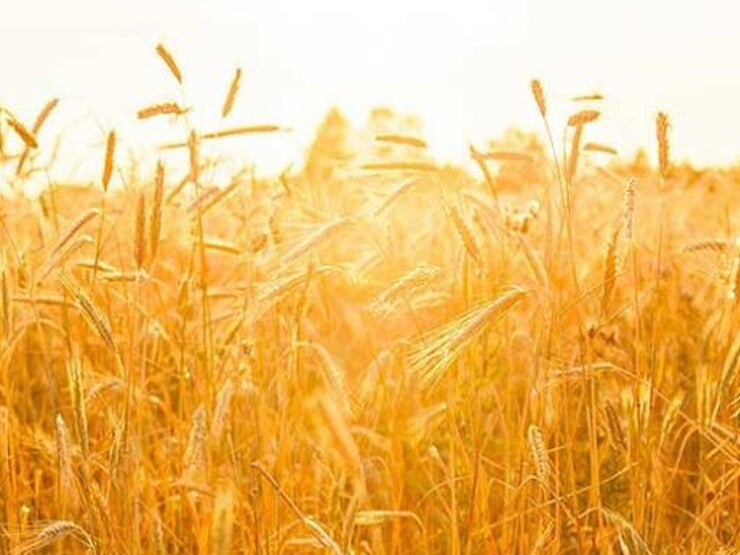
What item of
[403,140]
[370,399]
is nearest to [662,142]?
[403,140]

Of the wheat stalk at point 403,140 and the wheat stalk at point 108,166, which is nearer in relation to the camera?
the wheat stalk at point 108,166

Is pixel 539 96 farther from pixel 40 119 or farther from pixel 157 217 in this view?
pixel 40 119

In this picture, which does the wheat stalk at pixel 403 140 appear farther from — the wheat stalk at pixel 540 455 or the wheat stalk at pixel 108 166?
the wheat stalk at pixel 540 455

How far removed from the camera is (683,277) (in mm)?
4023

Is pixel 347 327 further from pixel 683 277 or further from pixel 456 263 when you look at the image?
pixel 683 277

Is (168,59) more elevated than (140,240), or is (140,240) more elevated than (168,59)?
(168,59)

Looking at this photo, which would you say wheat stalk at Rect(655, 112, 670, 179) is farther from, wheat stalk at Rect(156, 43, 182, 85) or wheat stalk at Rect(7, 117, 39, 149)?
wheat stalk at Rect(7, 117, 39, 149)

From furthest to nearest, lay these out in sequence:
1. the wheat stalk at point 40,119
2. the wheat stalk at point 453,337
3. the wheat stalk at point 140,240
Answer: the wheat stalk at point 40,119
the wheat stalk at point 140,240
the wheat stalk at point 453,337

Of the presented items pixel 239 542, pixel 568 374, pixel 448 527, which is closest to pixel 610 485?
pixel 448 527

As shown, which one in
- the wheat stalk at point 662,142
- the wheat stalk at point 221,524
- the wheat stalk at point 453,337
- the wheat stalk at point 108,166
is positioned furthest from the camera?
the wheat stalk at point 662,142

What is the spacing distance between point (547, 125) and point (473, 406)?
1.61ft

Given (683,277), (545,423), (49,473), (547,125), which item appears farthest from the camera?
(683,277)

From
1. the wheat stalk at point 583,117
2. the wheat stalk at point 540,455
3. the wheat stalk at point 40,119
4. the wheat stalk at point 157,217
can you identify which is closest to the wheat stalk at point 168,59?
the wheat stalk at point 157,217

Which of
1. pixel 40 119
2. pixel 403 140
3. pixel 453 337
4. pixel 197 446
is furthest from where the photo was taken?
pixel 40 119
